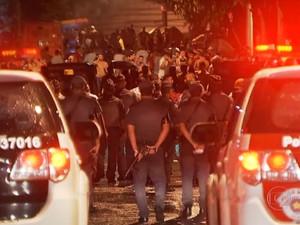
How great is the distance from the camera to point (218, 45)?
1225 inches

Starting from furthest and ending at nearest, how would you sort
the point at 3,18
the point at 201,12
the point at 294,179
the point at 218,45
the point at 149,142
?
the point at 3,18, the point at 201,12, the point at 218,45, the point at 149,142, the point at 294,179

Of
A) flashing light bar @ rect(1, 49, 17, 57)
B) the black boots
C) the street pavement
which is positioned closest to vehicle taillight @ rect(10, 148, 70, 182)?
the street pavement

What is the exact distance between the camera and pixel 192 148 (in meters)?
13.2

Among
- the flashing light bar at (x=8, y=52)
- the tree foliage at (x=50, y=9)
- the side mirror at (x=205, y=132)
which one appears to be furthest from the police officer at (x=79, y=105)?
the tree foliage at (x=50, y=9)

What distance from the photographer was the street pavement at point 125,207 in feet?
42.7

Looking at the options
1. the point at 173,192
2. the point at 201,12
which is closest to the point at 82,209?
the point at 173,192

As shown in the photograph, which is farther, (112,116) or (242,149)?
(112,116)

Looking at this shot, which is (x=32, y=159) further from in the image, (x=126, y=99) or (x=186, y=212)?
(x=126, y=99)

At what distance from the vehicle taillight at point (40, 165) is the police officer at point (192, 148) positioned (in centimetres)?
598

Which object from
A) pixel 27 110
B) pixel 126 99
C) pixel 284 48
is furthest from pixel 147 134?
pixel 27 110

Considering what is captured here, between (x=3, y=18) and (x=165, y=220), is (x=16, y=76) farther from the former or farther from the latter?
(x=3, y=18)

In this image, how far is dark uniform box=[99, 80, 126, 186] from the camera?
16734 millimetres

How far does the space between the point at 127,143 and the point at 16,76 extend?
349 inches

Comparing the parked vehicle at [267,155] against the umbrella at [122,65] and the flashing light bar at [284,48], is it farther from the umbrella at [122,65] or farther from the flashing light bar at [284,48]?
the umbrella at [122,65]
